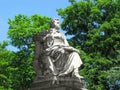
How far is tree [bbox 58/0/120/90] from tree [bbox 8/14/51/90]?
2260mm

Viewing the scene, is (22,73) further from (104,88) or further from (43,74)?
(43,74)

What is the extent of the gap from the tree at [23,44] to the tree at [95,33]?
2.26 metres

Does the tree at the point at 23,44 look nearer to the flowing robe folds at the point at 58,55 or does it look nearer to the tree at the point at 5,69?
the tree at the point at 5,69

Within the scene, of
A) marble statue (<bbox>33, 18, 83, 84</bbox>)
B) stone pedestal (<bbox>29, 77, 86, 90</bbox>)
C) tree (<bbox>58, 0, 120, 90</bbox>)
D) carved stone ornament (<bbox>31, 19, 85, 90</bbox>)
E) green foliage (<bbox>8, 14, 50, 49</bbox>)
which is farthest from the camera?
green foliage (<bbox>8, 14, 50, 49</bbox>)

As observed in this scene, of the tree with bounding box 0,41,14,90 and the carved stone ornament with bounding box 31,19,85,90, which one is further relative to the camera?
the tree with bounding box 0,41,14,90

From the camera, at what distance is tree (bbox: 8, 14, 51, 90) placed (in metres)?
30.3

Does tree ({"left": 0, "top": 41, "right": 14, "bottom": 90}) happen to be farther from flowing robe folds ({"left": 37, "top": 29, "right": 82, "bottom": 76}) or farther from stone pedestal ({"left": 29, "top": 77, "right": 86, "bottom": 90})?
stone pedestal ({"left": 29, "top": 77, "right": 86, "bottom": 90})

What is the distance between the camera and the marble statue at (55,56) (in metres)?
14.9

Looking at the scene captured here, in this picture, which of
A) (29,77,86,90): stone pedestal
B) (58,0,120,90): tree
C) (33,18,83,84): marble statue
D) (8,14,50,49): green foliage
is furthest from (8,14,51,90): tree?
(29,77,86,90): stone pedestal

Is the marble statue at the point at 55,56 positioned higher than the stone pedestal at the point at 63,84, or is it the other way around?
the marble statue at the point at 55,56

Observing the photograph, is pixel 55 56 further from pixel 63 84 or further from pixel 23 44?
pixel 23 44

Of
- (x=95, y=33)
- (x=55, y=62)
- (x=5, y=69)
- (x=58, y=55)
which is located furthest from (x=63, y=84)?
(x=5, y=69)

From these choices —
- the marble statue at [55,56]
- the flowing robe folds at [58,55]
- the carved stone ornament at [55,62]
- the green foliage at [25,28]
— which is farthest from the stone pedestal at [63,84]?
the green foliage at [25,28]

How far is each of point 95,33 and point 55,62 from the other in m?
13.2
